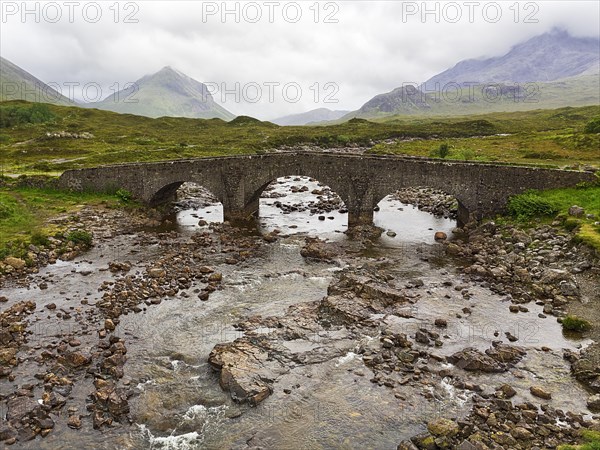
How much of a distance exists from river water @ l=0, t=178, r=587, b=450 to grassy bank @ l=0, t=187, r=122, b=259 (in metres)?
4.06

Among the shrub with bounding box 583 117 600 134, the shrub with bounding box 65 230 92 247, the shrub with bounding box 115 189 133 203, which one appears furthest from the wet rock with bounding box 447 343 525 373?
the shrub with bounding box 583 117 600 134

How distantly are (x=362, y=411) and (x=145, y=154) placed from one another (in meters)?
63.9

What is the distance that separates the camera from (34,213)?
4462 centimetres

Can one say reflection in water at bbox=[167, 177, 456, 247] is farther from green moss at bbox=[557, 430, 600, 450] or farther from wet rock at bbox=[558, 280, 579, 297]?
green moss at bbox=[557, 430, 600, 450]

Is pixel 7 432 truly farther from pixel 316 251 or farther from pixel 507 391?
pixel 316 251

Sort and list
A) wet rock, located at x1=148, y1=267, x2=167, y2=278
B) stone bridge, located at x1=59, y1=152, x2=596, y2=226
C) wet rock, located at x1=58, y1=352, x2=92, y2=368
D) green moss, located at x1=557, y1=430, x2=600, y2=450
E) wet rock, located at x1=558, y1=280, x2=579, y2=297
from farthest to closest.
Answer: stone bridge, located at x1=59, y1=152, x2=596, y2=226
wet rock, located at x1=148, y1=267, x2=167, y2=278
wet rock, located at x1=558, y1=280, x2=579, y2=297
wet rock, located at x1=58, y1=352, x2=92, y2=368
green moss, located at x1=557, y1=430, x2=600, y2=450

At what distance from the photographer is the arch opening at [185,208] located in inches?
1881

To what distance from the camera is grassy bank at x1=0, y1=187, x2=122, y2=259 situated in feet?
119

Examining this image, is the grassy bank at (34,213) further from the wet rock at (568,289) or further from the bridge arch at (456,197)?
the wet rock at (568,289)

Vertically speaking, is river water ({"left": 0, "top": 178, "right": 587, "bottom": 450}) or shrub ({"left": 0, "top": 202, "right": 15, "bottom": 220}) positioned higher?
shrub ({"left": 0, "top": 202, "right": 15, "bottom": 220})

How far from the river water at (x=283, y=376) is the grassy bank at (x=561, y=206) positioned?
8.68 meters

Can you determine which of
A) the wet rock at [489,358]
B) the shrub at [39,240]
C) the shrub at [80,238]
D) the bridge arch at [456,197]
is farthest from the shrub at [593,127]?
the shrub at [39,240]

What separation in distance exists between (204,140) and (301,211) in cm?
5586

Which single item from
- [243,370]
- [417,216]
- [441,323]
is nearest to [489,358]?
[441,323]
